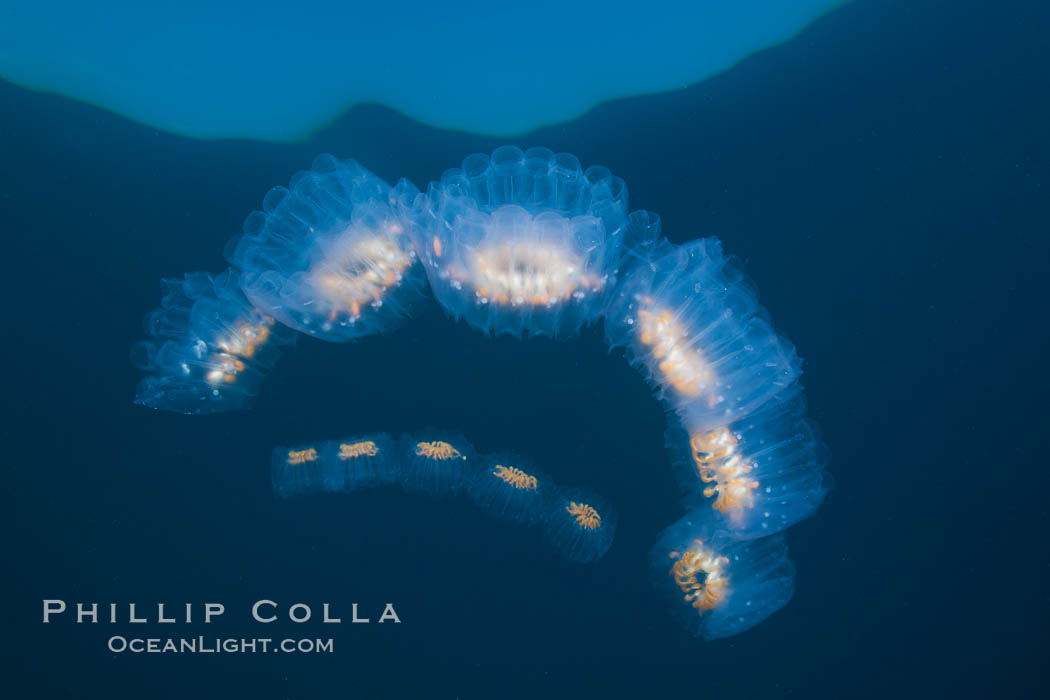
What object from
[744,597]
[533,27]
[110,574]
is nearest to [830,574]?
[744,597]

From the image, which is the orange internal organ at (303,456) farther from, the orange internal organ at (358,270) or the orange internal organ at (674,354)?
the orange internal organ at (674,354)

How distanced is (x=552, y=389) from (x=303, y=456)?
3.00 meters

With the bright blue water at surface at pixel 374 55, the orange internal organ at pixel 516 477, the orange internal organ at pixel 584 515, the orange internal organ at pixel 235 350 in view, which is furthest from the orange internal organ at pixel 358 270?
the orange internal organ at pixel 584 515

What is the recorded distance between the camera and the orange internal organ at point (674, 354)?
5.37m

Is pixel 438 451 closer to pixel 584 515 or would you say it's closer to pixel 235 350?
pixel 584 515

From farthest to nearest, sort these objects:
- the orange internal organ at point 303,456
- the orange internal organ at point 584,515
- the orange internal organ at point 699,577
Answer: the orange internal organ at point 303,456 < the orange internal organ at point 584,515 < the orange internal organ at point 699,577

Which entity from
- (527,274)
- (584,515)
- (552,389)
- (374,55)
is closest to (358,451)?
(552,389)

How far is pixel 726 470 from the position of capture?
214 inches

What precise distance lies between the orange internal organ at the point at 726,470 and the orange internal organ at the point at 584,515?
129 centimetres

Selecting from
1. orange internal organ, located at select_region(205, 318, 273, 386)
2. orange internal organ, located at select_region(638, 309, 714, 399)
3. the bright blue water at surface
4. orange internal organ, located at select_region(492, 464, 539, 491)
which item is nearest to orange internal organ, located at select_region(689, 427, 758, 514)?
orange internal organ, located at select_region(638, 309, 714, 399)

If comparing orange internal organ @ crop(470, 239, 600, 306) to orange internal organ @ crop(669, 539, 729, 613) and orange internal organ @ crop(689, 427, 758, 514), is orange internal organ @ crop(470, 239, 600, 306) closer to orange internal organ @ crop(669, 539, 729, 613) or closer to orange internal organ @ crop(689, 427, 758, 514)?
orange internal organ @ crop(689, 427, 758, 514)

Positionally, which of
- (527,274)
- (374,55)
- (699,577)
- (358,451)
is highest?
(374,55)

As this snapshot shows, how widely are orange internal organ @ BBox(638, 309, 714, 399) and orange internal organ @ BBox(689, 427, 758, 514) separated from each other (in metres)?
0.50

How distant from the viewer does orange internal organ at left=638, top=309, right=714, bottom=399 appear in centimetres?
537
